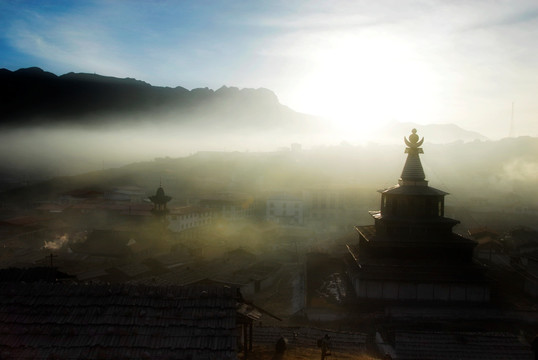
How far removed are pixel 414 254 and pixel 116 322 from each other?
1658 centimetres

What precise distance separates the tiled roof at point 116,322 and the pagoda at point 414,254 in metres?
12.9

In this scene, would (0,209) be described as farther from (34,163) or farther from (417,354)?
(417,354)

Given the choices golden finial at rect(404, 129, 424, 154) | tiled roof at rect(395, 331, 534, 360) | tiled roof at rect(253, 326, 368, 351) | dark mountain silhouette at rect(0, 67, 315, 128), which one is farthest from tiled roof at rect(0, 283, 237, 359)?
dark mountain silhouette at rect(0, 67, 315, 128)

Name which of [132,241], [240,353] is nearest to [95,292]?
[240,353]

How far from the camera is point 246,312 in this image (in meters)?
9.67

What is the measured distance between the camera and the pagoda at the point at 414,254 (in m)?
19.5

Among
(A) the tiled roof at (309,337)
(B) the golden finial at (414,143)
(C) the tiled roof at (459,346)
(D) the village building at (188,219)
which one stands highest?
(B) the golden finial at (414,143)

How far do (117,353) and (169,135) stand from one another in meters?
192

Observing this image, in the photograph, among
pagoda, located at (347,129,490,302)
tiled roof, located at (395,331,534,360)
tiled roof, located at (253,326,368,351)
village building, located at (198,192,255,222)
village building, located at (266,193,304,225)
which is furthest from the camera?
village building, located at (266,193,304,225)

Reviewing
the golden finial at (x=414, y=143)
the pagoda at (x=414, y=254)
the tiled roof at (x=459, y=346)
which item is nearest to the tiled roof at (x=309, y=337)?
the tiled roof at (x=459, y=346)

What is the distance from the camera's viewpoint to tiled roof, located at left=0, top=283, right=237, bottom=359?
7820 millimetres

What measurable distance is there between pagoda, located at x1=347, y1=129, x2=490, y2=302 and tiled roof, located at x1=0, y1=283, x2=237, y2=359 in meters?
12.9

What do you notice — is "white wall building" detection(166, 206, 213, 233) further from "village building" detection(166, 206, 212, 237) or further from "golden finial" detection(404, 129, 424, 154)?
"golden finial" detection(404, 129, 424, 154)

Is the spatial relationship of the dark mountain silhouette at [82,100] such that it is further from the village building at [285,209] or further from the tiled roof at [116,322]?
the tiled roof at [116,322]
